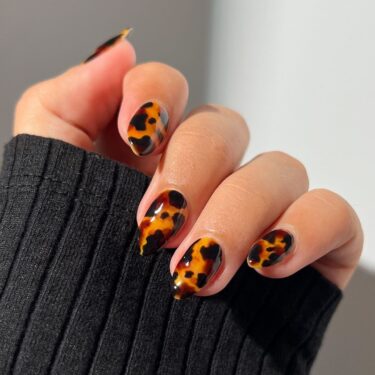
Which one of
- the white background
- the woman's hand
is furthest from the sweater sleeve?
the white background

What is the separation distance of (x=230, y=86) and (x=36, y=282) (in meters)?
0.62

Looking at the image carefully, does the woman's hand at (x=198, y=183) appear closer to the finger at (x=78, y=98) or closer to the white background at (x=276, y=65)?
Result: the finger at (x=78, y=98)

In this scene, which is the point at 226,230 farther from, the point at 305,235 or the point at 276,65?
the point at 276,65

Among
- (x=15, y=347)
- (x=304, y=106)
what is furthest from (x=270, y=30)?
(x=15, y=347)

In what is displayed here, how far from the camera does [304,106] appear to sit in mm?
758

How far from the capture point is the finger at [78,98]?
1.84 ft

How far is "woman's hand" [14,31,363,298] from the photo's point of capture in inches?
16.6

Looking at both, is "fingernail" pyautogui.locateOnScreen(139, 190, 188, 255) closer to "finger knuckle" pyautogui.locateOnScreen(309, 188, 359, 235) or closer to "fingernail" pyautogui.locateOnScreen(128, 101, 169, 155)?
"fingernail" pyautogui.locateOnScreen(128, 101, 169, 155)

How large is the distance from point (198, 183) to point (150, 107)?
0.10 metres

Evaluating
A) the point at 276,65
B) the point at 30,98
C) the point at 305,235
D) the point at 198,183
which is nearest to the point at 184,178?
the point at 198,183

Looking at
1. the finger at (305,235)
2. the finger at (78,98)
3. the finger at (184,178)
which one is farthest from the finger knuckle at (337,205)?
the finger at (78,98)

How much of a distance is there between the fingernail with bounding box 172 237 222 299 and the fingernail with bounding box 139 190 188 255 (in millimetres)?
28

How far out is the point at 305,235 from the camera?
45cm

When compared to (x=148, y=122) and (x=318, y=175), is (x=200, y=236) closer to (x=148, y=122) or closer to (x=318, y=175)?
(x=148, y=122)
